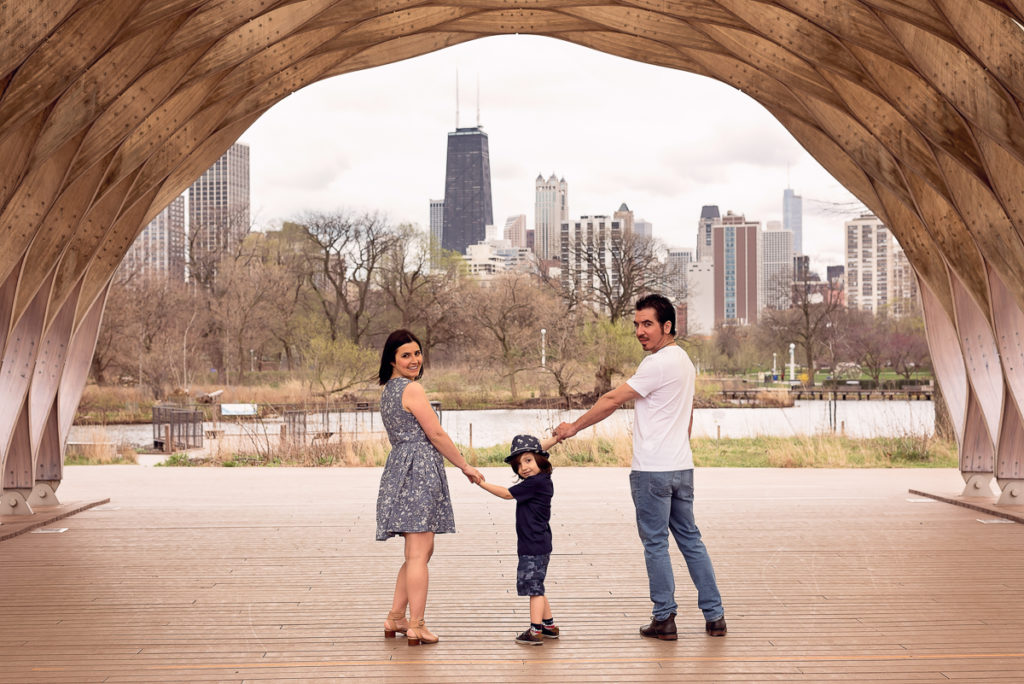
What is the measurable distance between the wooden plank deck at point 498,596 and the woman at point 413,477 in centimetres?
40

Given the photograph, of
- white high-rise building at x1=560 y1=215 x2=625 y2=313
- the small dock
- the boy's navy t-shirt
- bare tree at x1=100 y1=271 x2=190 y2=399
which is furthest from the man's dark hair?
white high-rise building at x1=560 y1=215 x2=625 y2=313

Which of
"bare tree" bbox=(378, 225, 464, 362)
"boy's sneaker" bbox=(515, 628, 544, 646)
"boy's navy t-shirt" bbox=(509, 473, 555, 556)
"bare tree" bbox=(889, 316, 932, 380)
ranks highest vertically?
"bare tree" bbox=(378, 225, 464, 362)

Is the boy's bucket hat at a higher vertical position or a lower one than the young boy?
higher

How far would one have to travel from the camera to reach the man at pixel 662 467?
573 cm

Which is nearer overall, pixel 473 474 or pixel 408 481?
pixel 473 474

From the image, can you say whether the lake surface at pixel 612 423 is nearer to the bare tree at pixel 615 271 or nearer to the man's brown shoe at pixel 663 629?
the bare tree at pixel 615 271

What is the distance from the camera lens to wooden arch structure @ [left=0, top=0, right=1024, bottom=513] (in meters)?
7.73

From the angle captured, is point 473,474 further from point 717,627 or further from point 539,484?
point 717,627

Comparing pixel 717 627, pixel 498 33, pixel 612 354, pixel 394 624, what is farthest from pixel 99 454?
pixel 612 354

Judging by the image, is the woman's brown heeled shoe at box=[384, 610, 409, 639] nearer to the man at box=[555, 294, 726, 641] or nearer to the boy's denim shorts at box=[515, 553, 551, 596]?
the boy's denim shorts at box=[515, 553, 551, 596]

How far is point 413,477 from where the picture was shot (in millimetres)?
5695

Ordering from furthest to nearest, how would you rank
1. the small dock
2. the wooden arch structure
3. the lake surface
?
the small dock
the lake surface
the wooden arch structure

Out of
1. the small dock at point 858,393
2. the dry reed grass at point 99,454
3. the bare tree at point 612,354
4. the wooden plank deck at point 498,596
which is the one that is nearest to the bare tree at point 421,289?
the bare tree at point 612,354

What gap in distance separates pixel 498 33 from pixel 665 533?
274 inches
